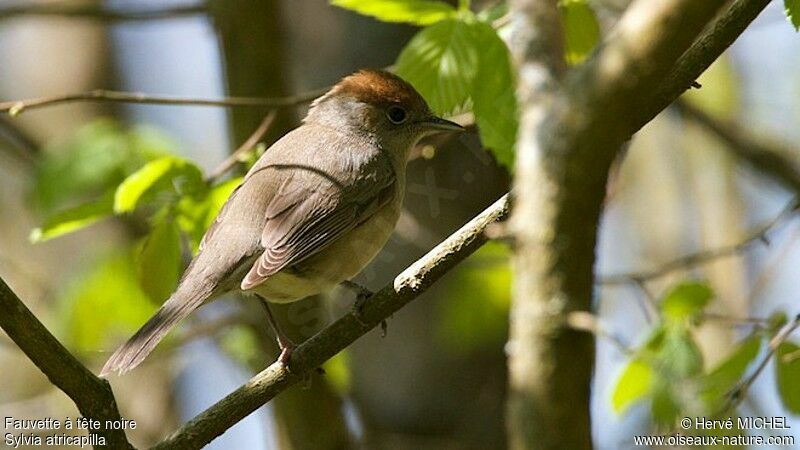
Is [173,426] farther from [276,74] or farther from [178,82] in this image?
[178,82]

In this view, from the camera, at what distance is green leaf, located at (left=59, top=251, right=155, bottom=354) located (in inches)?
268

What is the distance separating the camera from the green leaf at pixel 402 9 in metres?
4.17

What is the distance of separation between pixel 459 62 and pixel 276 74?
6.20ft

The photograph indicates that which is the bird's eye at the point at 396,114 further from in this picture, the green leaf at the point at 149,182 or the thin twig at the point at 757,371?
the thin twig at the point at 757,371

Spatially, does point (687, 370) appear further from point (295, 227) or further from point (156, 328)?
point (156, 328)

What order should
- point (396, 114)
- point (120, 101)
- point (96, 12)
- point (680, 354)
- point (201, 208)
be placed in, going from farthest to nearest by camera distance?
point (96, 12), point (396, 114), point (120, 101), point (201, 208), point (680, 354)

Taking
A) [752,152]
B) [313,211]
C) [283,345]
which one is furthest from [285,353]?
[752,152]

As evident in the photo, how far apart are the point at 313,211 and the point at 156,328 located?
33.8 inches

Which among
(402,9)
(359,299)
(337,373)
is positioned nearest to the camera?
(359,299)

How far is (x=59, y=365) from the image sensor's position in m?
3.44

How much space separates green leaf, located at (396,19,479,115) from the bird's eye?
118 centimetres

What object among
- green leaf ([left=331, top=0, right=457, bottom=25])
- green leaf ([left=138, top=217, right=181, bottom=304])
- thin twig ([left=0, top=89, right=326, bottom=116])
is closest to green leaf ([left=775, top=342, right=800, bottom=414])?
green leaf ([left=331, top=0, right=457, bottom=25])

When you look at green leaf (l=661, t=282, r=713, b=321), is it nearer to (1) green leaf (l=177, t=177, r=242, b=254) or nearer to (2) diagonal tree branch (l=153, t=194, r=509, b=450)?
(2) diagonal tree branch (l=153, t=194, r=509, b=450)

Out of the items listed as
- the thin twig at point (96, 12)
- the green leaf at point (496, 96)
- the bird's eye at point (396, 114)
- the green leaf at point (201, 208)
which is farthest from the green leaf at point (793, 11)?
the thin twig at point (96, 12)
